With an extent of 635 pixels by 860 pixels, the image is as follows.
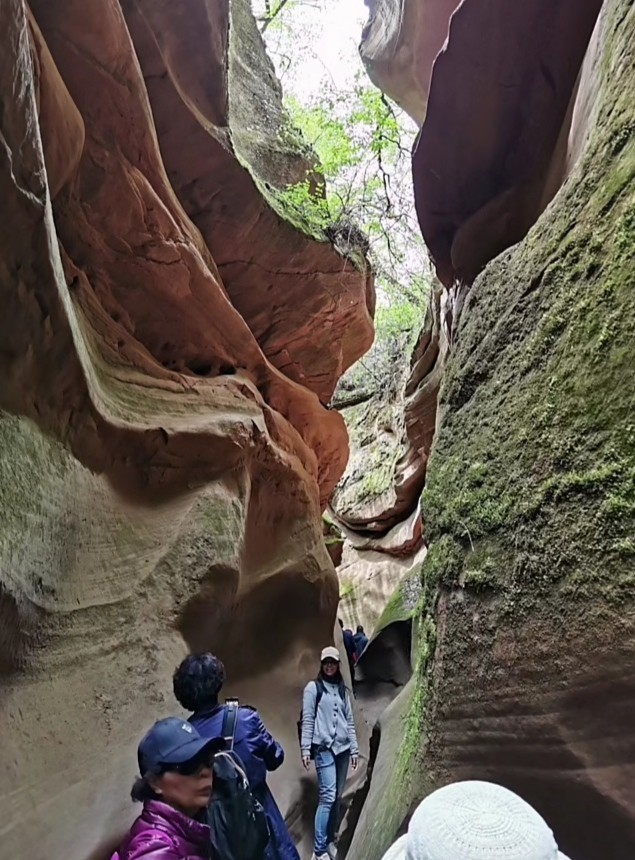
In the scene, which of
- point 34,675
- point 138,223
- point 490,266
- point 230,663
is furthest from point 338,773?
point 138,223

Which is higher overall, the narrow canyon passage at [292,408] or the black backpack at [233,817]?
the narrow canyon passage at [292,408]

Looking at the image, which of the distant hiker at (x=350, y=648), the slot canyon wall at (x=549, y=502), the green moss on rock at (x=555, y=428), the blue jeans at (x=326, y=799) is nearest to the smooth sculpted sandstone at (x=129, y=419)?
the blue jeans at (x=326, y=799)

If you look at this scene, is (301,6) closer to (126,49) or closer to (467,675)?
(126,49)

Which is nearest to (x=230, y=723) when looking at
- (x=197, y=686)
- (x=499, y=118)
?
(x=197, y=686)

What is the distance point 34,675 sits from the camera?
10.5 feet

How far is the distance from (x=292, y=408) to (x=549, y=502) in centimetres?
572

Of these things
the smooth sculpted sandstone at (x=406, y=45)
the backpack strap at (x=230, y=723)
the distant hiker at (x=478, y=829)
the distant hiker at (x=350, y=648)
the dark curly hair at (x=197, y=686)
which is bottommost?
the distant hiker at (x=350, y=648)

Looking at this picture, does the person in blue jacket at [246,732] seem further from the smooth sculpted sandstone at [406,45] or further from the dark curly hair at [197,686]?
the smooth sculpted sandstone at [406,45]

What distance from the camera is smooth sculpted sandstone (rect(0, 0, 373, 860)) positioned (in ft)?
10.0

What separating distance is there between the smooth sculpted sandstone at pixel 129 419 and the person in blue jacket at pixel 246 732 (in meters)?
0.81

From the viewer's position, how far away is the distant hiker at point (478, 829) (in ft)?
3.15

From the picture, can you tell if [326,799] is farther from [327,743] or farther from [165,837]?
[165,837]

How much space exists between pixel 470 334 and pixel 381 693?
20.5 feet

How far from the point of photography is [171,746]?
2309 millimetres
